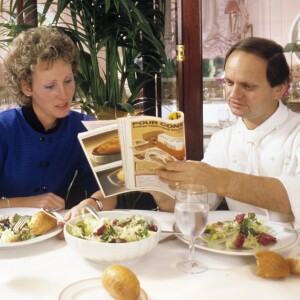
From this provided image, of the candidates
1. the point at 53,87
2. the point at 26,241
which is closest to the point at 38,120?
the point at 53,87

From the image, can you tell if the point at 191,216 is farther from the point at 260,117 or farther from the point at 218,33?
the point at 218,33

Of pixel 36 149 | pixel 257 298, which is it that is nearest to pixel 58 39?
pixel 36 149

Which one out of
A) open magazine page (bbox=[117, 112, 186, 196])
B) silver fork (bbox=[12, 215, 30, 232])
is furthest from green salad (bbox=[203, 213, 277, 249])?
silver fork (bbox=[12, 215, 30, 232])

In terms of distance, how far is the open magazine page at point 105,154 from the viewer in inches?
49.1

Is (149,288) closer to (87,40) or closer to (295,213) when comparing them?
(295,213)

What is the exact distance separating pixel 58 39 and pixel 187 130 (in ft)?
3.61

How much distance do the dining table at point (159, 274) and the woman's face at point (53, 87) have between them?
809mm

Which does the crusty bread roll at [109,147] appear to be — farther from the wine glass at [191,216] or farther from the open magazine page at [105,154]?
the wine glass at [191,216]

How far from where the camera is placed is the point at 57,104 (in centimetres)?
189

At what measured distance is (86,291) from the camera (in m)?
0.92

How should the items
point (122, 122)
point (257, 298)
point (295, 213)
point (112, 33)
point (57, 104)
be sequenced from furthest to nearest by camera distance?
point (112, 33) < point (57, 104) < point (295, 213) < point (122, 122) < point (257, 298)

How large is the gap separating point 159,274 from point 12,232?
1.60ft

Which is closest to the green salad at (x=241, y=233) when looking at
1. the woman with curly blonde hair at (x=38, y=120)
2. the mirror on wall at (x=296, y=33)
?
the woman with curly blonde hair at (x=38, y=120)

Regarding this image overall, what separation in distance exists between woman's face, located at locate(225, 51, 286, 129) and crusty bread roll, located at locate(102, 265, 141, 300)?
1.14 metres
